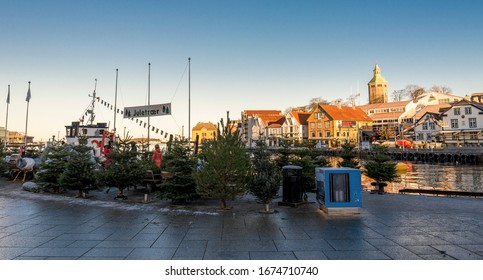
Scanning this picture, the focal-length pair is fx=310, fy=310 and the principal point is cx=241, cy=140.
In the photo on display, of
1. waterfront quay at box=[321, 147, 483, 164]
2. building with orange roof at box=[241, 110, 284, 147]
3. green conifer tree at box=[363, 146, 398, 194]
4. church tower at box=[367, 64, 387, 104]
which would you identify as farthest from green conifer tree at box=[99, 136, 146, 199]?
church tower at box=[367, 64, 387, 104]

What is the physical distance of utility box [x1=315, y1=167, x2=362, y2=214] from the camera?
9.37 metres

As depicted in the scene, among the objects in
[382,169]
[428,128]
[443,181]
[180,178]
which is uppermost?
[428,128]

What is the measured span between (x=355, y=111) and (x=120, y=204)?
92937mm

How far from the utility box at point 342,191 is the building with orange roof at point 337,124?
79.3 metres

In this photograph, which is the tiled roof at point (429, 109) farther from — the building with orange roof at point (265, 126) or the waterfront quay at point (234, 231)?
the waterfront quay at point (234, 231)

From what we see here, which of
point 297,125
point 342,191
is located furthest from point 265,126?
point 342,191

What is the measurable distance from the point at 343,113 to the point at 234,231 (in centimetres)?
8943

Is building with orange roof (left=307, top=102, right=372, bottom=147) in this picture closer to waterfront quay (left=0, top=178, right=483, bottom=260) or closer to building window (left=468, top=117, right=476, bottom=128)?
building window (left=468, top=117, right=476, bottom=128)

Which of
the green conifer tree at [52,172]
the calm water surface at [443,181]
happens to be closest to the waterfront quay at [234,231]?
the green conifer tree at [52,172]

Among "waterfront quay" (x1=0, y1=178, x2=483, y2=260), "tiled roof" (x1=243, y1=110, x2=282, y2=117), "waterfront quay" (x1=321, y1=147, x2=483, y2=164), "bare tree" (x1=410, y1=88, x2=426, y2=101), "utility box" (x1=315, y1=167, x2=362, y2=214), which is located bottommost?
"waterfront quay" (x1=0, y1=178, x2=483, y2=260)

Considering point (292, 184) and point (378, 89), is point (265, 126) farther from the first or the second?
point (292, 184)

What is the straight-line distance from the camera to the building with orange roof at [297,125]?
328 ft

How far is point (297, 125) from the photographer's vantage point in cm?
10081

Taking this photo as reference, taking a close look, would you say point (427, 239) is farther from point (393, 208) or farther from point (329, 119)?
point (329, 119)
